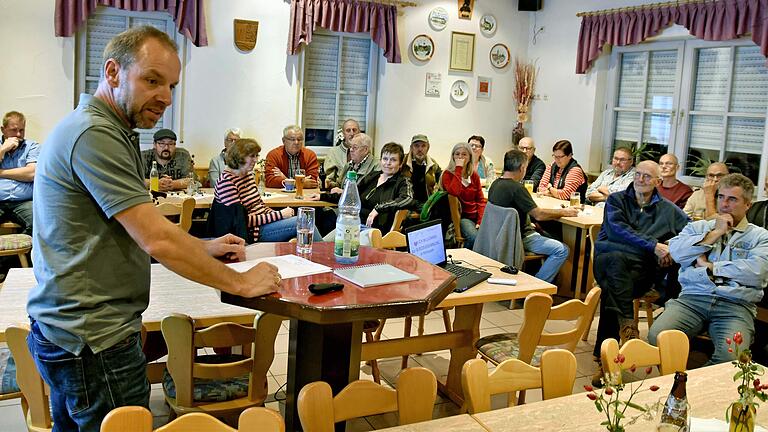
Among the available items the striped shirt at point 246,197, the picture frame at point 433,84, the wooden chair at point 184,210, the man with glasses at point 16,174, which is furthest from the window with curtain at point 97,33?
the picture frame at point 433,84

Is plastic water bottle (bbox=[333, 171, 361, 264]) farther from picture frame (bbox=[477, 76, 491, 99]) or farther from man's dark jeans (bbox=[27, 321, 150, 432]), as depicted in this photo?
picture frame (bbox=[477, 76, 491, 99])

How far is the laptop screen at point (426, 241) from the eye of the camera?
337 centimetres

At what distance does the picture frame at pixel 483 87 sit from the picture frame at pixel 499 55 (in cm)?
21

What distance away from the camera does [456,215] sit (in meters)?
5.98

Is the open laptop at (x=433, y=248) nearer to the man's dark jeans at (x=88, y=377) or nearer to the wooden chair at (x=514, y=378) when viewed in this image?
the wooden chair at (x=514, y=378)

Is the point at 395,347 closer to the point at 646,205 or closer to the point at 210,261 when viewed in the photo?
the point at 210,261

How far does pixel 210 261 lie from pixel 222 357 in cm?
120

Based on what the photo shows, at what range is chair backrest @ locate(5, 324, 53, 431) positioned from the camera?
218cm

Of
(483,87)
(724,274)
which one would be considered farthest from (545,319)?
(483,87)

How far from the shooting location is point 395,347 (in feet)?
10.8

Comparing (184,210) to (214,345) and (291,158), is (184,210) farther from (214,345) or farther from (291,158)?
(291,158)

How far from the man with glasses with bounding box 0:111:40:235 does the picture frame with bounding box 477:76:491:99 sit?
487 cm

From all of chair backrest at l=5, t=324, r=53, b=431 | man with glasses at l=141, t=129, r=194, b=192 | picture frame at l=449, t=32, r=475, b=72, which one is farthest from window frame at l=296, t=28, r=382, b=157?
chair backrest at l=5, t=324, r=53, b=431

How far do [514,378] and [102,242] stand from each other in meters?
1.20
